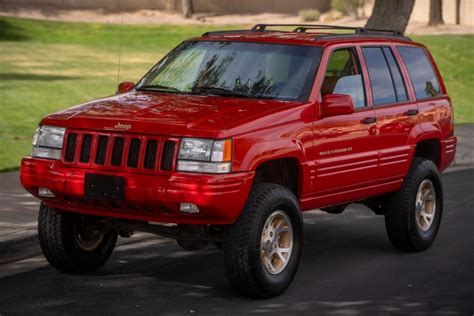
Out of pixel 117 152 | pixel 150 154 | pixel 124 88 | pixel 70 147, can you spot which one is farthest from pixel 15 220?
pixel 150 154

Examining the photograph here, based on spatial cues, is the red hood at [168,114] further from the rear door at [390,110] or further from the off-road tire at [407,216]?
the off-road tire at [407,216]

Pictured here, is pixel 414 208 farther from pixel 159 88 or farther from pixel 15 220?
pixel 15 220

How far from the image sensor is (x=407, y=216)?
35.8 ft

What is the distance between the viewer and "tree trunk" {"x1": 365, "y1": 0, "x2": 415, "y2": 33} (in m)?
21.1

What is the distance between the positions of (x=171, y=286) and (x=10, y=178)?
18.7 feet

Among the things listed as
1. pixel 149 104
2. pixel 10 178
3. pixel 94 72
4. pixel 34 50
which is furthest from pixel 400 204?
pixel 34 50

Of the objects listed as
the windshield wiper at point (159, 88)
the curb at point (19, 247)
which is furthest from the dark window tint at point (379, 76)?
the curb at point (19, 247)

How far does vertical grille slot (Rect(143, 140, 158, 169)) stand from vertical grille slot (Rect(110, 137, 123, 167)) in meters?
0.21

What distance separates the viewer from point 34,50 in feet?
139

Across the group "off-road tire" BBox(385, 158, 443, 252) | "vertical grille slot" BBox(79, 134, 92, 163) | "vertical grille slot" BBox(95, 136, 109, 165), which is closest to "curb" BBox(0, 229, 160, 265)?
"vertical grille slot" BBox(79, 134, 92, 163)

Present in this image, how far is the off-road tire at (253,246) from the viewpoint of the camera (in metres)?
8.74

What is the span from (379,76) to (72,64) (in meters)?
28.0

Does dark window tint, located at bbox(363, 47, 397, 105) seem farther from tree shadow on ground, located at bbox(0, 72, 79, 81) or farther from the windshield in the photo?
tree shadow on ground, located at bbox(0, 72, 79, 81)

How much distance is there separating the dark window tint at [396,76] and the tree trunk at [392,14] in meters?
10.1
